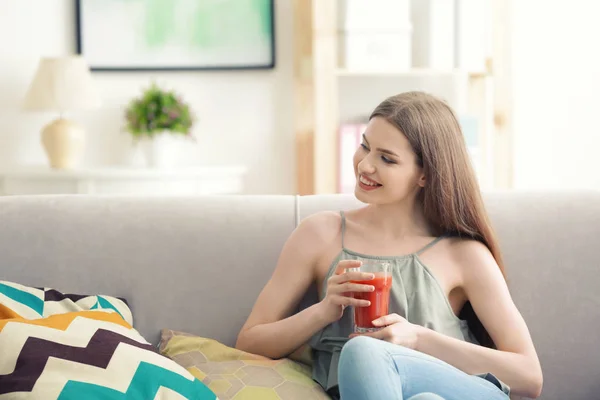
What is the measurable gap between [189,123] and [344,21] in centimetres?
89

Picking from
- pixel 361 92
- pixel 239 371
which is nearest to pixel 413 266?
pixel 239 371

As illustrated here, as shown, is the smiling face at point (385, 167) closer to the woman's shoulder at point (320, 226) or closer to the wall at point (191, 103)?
the woman's shoulder at point (320, 226)

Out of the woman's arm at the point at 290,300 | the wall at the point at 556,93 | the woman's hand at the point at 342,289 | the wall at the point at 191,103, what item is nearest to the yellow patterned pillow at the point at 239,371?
the woman's arm at the point at 290,300

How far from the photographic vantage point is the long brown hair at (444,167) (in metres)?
1.88

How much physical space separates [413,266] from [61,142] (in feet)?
7.93

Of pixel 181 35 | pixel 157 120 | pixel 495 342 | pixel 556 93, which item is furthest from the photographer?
pixel 556 93

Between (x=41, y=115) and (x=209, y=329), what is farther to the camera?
(x=41, y=115)

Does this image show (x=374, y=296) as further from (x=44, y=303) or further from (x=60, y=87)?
(x=60, y=87)

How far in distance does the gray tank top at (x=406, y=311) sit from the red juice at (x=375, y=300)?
0.11 meters

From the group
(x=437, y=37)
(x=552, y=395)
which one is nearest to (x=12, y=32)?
(x=437, y=37)

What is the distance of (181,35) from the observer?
4.20 m

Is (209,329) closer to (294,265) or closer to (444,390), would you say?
(294,265)

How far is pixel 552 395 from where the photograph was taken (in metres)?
1.96

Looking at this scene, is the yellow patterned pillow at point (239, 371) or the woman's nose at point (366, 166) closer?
the yellow patterned pillow at point (239, 371)
